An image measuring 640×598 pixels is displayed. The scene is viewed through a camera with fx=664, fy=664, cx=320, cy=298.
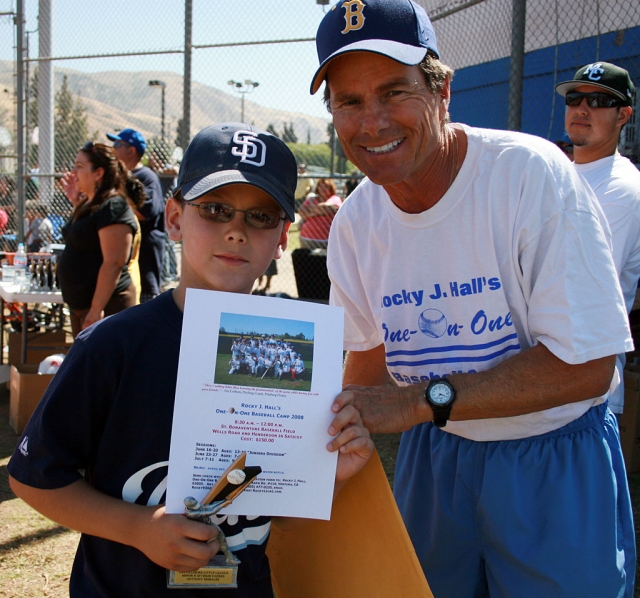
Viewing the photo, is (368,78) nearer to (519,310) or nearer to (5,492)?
(519,310)

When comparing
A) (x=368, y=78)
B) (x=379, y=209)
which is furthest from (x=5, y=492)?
(x=368, y=78)

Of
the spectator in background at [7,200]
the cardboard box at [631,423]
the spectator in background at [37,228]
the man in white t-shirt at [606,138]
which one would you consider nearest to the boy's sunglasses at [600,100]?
the man in white t-shirt at [606,138]

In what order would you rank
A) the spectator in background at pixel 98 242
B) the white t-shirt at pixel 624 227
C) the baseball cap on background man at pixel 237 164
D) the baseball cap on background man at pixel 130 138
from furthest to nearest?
the baseball cap on background man at pixel 130 138, the spectator in background at pixel 98 242, the white t-shirt at pixel 624 227, the baseball cap on background man at pixel 237 164

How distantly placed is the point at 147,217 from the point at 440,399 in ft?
17.1

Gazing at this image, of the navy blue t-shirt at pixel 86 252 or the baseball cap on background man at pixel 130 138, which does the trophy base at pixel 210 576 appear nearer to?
the navy blue t-shirt at pixel 86 252

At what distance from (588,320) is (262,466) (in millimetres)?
799

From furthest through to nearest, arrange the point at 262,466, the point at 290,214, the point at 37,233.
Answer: the point at 37,233 → the point at 290,214 → the point at 262,466

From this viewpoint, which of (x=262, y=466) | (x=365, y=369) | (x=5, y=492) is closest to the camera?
(x=262, y=466)

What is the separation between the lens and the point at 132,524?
1278 mm

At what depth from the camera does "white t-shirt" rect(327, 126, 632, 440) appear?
4.97 ft

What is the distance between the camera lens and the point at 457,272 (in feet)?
5.49

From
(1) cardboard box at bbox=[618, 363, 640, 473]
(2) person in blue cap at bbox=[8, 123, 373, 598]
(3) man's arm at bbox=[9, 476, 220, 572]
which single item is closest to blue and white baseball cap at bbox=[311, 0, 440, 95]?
(2) person in blue cap at bbox=[8, 123, 373, 598]

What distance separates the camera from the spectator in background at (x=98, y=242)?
474 cm

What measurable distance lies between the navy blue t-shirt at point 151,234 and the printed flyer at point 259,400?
206 inches
